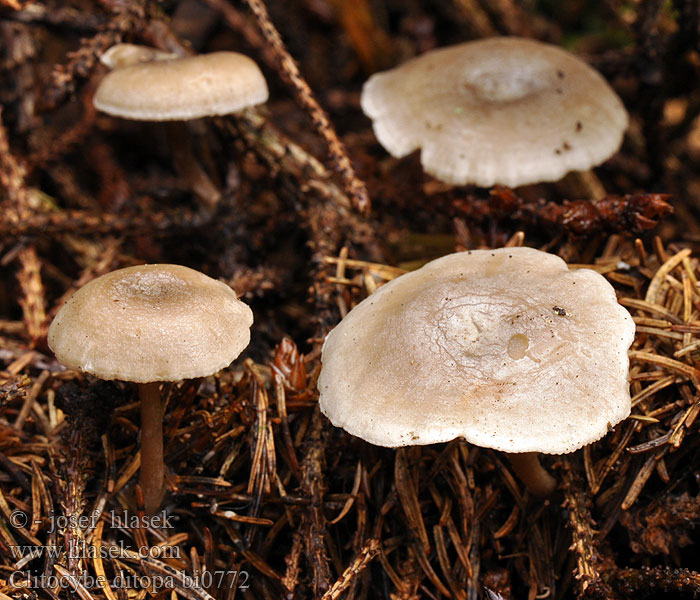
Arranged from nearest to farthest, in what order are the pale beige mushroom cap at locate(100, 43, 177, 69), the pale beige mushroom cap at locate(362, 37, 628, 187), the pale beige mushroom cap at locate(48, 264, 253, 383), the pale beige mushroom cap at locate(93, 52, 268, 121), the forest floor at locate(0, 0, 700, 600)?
1. the pale beige mushroom cap at locate(48, 264, 253, 383)
2. the forest floor at locate(0, 0, 700, 600)
3. the pale beige mushroom cap at locate(93, 52, 268, 121)
4. the pale beige mushroom cap at locate(100, 43, 177, 69)
5. the pale beige mushroom cap at locate(362, 37, 628, 187)

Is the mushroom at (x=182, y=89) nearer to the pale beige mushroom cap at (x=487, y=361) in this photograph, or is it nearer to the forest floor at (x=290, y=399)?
the forest floor at (x=290, y=399)

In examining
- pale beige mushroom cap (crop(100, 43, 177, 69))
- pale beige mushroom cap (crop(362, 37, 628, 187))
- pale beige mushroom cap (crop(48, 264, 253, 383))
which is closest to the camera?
pale beige mushroom cap (crop(48, 264, 253, 383))

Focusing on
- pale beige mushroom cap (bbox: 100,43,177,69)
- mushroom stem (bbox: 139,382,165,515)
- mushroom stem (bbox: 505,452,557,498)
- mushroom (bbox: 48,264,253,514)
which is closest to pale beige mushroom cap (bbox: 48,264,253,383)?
mushroom (bbox: 48,264,253,514)

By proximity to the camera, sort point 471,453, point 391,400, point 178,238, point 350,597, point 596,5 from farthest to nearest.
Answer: point 596,5 < point 178,238 < point 471,453 < point 350,597 < point 391,400

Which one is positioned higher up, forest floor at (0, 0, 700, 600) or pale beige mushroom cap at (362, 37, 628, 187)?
pale beige mushroom cap at (362, 37, 628, 187)

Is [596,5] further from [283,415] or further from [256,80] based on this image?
[283,415]

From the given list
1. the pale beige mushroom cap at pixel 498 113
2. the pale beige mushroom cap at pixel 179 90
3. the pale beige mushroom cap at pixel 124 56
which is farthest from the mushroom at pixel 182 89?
the pale beige mushroom cap at pixel 498 113

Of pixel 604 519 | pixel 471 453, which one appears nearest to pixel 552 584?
pixel 604 519

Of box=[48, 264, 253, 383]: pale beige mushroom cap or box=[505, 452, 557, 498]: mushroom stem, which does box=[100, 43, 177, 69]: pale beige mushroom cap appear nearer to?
box=[48, 264, 253, 383]: pale beige mushroom cap
